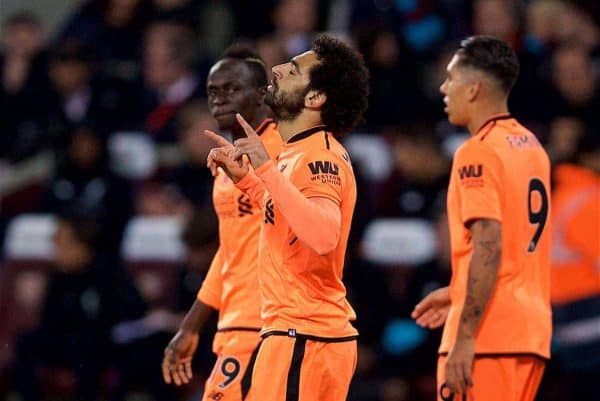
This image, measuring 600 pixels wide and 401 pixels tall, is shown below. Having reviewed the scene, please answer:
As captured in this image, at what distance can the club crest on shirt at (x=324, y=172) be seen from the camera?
17.7 ft

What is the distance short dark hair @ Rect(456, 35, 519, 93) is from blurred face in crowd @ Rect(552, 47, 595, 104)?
3560 mm

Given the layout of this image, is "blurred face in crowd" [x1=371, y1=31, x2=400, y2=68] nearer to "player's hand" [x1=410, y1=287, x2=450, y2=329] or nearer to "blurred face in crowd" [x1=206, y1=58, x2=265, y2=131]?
"blurred face in crowd" [x1=206, y1=58, x2=265, y2=131]

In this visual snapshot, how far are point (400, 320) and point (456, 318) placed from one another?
3090mm

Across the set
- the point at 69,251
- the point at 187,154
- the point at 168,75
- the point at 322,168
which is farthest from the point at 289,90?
the point at 168,75

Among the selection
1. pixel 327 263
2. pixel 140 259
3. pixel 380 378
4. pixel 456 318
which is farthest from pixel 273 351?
pixel 140 259

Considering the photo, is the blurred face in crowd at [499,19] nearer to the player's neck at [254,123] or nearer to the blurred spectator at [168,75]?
the blurred spectator at [168,75]

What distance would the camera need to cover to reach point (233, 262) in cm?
641

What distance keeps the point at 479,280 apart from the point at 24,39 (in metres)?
7.09

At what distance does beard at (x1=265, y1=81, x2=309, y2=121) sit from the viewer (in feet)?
18.6

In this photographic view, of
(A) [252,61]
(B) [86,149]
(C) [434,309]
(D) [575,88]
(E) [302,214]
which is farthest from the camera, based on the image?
(B) [86,149]

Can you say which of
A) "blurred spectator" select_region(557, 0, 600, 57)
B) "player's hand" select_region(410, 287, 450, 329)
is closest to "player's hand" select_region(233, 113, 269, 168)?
"player's hand" select_region(410, 287, 450, 329)

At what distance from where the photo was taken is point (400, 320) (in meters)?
8.78

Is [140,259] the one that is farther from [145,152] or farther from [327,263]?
[327,263]

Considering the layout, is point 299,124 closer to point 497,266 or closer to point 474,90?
point 474,90
